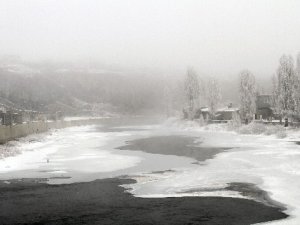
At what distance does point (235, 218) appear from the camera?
44.8 feet

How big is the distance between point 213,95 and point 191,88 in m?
8.63

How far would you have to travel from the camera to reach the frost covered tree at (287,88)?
212 ft

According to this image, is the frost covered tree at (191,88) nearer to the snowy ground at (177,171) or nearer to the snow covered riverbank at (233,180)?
the snowy ground at (177,171)

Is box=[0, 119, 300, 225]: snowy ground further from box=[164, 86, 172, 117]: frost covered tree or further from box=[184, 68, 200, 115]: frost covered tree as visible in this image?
box=[164, 86, 172, 117]: frost covered tree

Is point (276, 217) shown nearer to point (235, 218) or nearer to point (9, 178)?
point (235, 218)

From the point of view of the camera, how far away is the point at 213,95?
91.0 meters

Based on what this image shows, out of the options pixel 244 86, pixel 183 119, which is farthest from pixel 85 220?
pixel 183 119

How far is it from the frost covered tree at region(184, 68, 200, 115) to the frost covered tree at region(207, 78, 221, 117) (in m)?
5.98

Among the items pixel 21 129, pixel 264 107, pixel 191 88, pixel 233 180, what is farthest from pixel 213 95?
pixel 233 180

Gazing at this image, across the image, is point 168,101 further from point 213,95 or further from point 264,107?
point 213,95

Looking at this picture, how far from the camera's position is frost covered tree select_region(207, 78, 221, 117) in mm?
91125

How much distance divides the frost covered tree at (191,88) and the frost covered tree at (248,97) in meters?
18.4

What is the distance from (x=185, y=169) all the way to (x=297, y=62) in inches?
1861

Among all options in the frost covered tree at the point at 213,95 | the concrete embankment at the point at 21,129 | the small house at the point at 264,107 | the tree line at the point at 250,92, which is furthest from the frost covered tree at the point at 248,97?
the concrete embankment at the point at 21,129
